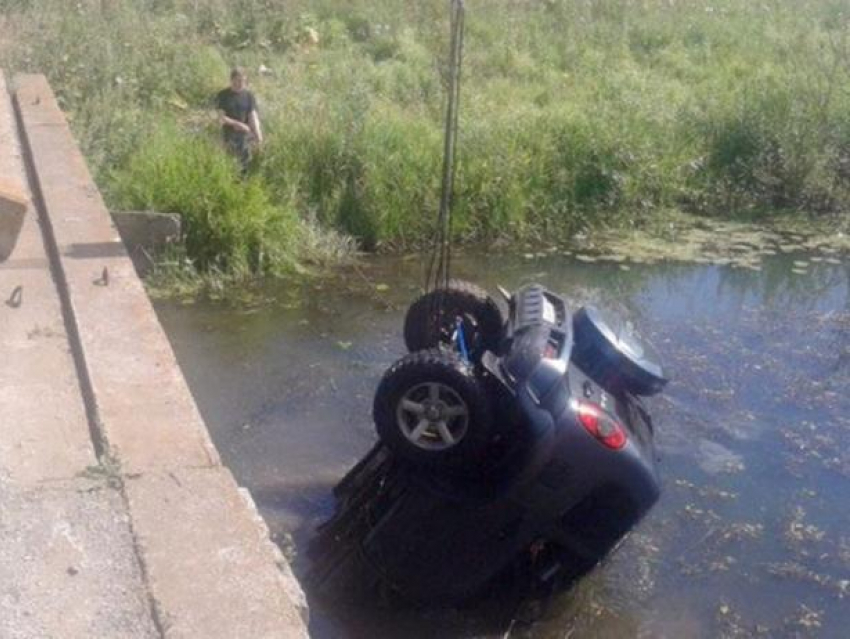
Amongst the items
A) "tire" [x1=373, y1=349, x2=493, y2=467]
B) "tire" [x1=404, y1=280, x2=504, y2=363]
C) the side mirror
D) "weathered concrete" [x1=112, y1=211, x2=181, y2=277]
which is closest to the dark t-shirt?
"weathered concrete" [x1=112, y1=211, x2=181, y2=277]

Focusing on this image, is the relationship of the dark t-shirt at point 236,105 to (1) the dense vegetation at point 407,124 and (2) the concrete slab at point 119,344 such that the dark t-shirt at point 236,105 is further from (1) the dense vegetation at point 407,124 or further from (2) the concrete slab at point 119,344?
(2) the concrete slab at point 119,344

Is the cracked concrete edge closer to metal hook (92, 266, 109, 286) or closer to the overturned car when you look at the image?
the overturned car

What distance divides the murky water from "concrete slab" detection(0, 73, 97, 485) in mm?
1563

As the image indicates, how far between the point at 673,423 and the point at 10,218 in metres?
4.18

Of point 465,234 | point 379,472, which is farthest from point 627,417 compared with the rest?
point 465,234

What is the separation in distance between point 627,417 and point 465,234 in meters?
7.65

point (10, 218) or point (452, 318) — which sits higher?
point (10, 218)

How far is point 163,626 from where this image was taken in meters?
4.02

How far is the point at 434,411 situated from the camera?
5.98 m

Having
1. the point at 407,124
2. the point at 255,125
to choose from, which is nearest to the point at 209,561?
the point at 255,125

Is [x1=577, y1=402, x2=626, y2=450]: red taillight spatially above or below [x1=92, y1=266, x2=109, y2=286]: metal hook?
above

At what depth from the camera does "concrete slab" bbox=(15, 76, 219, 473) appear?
17.0 feet

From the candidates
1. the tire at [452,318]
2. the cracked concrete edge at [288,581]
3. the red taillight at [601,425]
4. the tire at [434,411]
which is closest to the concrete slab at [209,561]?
the cracked concrete edge at [288,581]

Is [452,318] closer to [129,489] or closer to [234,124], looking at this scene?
[129,489]
